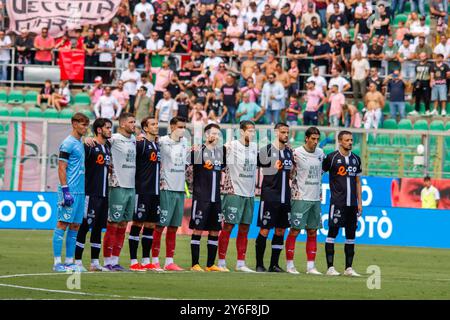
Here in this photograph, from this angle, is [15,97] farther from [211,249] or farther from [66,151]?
[66,151]

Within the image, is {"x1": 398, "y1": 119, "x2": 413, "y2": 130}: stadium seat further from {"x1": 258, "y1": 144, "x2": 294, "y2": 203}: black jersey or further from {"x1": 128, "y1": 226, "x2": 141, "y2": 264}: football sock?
{"x1": 128, "y1": 226, "x2": 141, "y2": 264}: football sock

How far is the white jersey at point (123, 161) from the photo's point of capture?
64.1 feet

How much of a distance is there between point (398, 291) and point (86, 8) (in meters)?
23.7

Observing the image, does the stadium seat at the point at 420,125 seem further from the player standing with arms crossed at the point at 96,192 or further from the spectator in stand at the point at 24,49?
the player standing with arms crossed at the point at 96,192

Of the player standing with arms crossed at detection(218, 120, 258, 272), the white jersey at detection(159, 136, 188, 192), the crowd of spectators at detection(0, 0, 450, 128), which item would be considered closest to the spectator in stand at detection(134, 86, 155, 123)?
the crowd of spectators at detection(0, 0, 450, 128)

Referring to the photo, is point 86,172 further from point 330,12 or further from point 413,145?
point 330,12

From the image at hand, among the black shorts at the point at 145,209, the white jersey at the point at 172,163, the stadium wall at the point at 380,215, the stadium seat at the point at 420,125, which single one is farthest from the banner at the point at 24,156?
the black shorts at the point at 145,209

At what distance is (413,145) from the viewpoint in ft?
106

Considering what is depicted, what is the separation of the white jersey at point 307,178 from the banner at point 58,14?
19625 millimetres

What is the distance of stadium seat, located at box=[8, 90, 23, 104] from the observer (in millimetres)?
37594

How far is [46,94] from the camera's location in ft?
123

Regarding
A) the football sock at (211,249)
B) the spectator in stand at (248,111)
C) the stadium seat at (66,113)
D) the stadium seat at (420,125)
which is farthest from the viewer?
the stadium seat at (66,113)

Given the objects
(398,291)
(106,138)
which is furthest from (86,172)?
(398,291)
